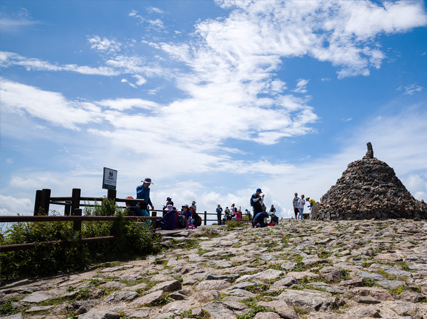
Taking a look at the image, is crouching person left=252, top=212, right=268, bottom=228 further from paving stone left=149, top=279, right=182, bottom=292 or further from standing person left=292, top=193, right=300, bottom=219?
paving stone left=149, top=279, right=182, bottom=292

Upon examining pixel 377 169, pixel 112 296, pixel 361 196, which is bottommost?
pixel 112 296

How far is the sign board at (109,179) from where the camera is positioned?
1106 cm

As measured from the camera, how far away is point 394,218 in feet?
58.9

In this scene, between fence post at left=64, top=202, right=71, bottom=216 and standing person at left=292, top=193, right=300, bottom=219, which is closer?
fence post at left=64, top=202, right=71, bottom=216

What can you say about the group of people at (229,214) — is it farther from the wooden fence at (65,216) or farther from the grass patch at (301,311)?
the grass patch at (301,311)

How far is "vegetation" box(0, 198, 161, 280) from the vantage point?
21.8 feet

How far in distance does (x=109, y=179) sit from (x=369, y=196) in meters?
16.5

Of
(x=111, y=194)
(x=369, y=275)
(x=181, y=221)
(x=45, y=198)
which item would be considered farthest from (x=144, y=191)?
(x=369, y=275)

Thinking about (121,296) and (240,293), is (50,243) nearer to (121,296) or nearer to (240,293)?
(121,296)

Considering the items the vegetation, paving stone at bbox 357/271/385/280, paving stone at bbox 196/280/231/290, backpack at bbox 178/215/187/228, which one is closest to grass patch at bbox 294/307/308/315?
paving stone at bbox 196/280/231/290

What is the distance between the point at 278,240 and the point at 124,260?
5.41 metres

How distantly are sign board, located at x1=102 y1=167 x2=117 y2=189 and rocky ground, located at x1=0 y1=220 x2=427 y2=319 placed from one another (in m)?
4.03

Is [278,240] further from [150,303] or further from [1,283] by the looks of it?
[1,283]

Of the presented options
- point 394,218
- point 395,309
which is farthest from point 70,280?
point 394,218
